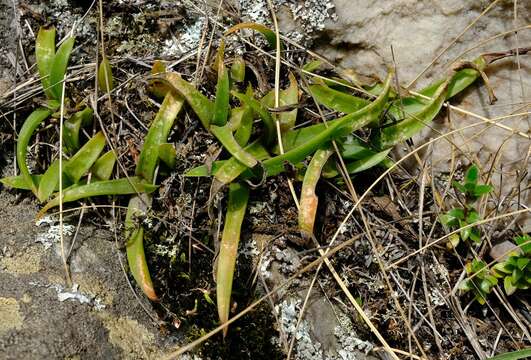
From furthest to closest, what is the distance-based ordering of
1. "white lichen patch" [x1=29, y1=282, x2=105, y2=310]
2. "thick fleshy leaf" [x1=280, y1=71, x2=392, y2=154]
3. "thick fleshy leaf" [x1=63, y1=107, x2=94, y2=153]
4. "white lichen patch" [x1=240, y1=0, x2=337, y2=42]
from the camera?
"white lichen patch" [x1=240, y1=0, x2=337, y2=42]
"thick fleshy leaf" [x1=63, y1=107, x2=94, y2=153]
"thick fleshy leaf" [x1=280, y1=71, x2=392, y2=154]
"white lichen patch" [x1=29, y1=282, x2=105, y2=310]

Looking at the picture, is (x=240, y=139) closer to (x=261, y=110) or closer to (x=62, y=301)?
(x=261, y=110)

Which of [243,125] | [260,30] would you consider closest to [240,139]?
[243,125]

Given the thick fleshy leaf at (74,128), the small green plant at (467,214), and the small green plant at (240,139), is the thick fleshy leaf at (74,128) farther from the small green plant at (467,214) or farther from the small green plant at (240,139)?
the small green plant at (467,214)

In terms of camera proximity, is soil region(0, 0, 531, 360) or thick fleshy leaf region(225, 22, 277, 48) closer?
soil region(0, 0, 531, 360)

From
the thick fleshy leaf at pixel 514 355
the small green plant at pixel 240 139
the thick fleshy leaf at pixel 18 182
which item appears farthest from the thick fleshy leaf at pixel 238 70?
the thick fleshy leaf at pixel 514 355

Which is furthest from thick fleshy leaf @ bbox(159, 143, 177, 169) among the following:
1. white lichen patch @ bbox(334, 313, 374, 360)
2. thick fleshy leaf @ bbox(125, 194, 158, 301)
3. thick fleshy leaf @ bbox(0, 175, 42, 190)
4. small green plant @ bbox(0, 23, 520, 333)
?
white lichen patch @ bbox(334, 313, 374, 360)

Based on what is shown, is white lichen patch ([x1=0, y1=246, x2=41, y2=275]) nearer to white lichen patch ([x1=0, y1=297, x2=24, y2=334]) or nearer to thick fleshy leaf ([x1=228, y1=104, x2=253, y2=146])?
white lichen patch ([x1=0, y1=297, x2=24, y2=334])
